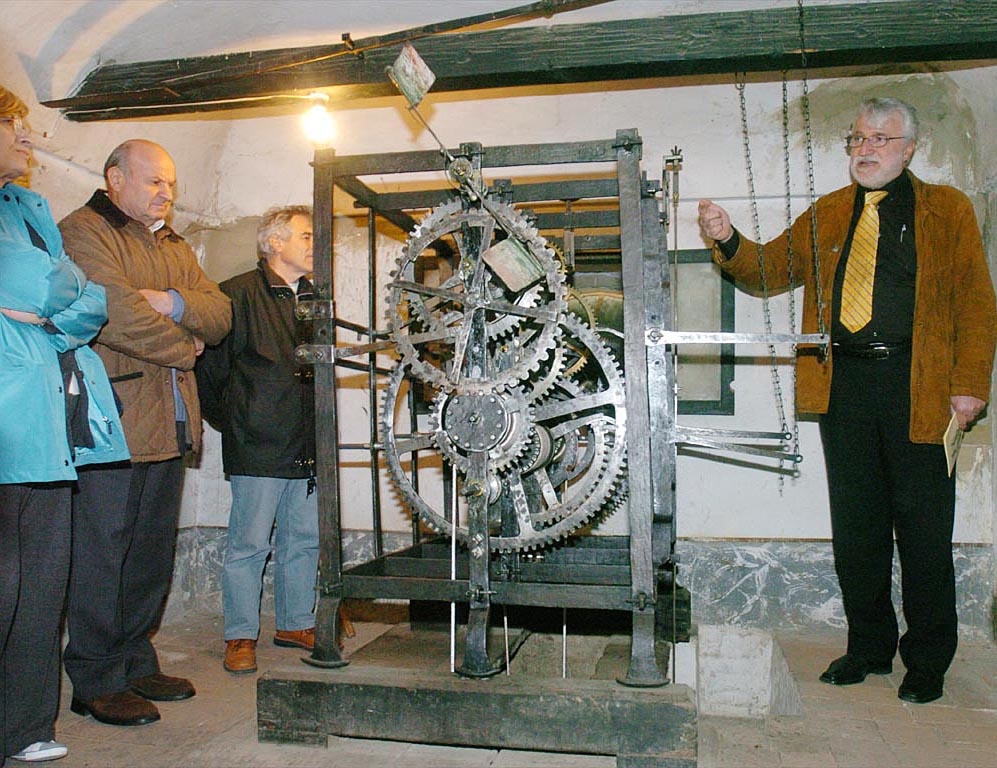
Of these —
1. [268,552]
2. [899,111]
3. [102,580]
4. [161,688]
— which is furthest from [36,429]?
[899,111]

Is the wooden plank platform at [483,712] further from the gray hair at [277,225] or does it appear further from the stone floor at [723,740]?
the gray hair at [277,225]

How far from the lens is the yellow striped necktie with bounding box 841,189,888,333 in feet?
11.3

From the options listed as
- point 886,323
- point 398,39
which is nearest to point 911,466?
point 886,323

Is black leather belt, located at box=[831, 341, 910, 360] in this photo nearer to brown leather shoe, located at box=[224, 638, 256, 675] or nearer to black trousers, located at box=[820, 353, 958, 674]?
black trousers, located at box=[820, 353, 958, 674]

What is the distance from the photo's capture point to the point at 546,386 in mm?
2705

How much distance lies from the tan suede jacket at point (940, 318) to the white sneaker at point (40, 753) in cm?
290

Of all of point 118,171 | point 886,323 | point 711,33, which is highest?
point 711,33

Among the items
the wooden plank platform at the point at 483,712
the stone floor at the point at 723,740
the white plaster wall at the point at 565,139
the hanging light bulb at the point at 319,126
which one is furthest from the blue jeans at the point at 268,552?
the hanging light bulb at the point at 319,126

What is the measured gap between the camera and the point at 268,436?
3703 mm

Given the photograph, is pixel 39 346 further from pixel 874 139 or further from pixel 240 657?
pixel 874 139

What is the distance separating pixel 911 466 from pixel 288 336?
104 inches

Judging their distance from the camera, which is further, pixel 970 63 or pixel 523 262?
pixel 970 63

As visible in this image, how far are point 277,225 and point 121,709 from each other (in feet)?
6.79

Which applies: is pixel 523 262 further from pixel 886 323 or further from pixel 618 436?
pixel 886 323
